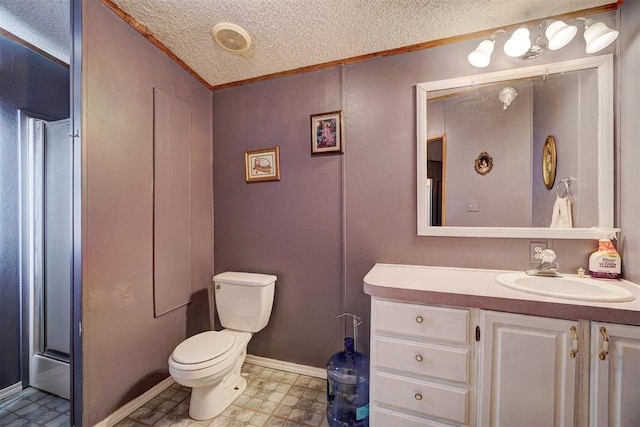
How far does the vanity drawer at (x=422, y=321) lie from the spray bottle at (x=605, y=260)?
811 mm

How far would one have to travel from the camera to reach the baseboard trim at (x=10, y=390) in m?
1.58

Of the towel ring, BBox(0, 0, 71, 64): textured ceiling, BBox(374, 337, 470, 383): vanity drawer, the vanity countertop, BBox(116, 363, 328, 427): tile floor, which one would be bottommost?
BBox(116, 363, 328, 427): tile floor

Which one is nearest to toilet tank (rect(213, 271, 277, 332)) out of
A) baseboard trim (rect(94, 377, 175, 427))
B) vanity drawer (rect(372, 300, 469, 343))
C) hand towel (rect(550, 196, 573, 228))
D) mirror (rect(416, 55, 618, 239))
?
baseboard trim (rect(94, 377, 175, 427))

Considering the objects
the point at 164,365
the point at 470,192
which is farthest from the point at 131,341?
the point at 470,192

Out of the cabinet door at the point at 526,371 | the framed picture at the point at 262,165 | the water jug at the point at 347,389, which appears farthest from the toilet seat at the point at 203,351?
the cabinet door at the point at 526,371

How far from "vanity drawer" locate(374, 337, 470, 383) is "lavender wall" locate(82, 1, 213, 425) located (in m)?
1.46

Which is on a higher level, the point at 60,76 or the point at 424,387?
the point at 60,76

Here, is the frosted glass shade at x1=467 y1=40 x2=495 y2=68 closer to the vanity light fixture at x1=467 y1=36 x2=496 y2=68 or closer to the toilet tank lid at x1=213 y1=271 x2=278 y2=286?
the vanity light fixture at x1=467 y1=36 x2=496 y2=68

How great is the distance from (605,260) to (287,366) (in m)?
2.05

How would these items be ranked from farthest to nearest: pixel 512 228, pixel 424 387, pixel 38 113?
pixel 38 113 < pixel 512 228 < pixel 424 387

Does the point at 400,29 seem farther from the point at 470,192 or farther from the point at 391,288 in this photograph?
the point at 391,288

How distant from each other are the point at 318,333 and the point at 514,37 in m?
2.18

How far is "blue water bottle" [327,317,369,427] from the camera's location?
1.42m

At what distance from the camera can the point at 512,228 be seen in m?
1.45
